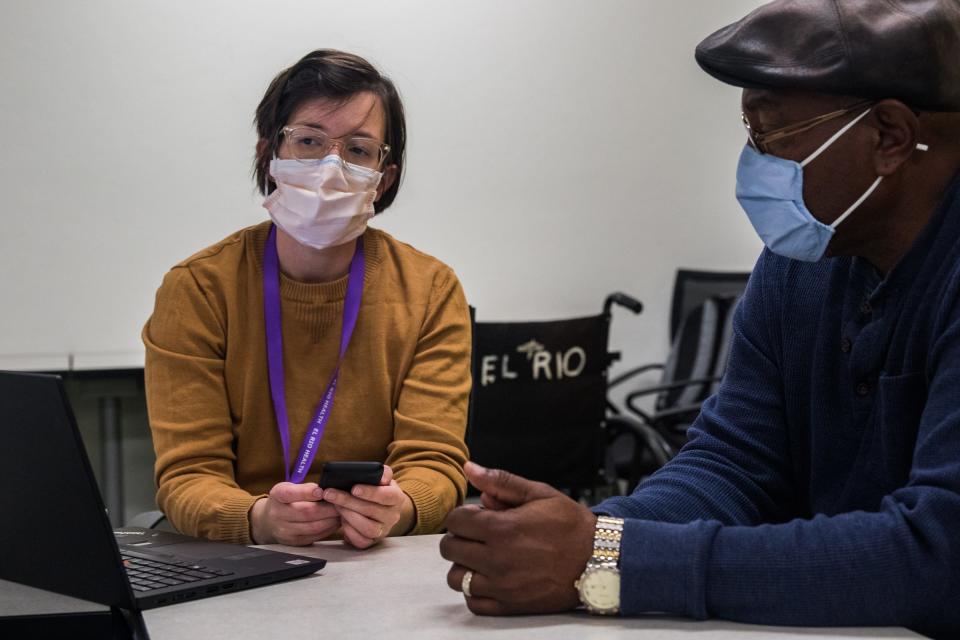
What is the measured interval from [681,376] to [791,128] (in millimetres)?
3259

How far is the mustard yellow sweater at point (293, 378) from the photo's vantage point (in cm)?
171

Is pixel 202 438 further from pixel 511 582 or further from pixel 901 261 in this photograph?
pixel 901 261

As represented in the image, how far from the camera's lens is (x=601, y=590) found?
3.44 feet

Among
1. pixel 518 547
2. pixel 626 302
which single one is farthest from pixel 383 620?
pixel 626 302

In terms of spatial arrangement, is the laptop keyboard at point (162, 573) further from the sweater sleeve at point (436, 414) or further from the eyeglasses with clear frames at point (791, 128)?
the eyeglasses with clear frames at point (791, 128)

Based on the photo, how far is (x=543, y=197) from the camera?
15.3ft

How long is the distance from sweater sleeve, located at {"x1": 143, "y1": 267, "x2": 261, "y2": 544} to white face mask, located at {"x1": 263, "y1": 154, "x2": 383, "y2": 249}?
0.68ft

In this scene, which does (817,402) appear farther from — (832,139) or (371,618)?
(371,618)

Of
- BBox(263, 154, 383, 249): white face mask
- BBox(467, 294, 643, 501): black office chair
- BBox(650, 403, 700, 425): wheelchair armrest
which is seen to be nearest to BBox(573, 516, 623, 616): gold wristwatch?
BBox(263, 154, 383, 249): white face mask

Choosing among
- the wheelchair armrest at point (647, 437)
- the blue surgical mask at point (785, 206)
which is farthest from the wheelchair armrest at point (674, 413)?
the blue surgical mask at point (785, 206)

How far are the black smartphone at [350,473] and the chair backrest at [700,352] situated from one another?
2875 millimetres

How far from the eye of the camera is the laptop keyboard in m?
1.16

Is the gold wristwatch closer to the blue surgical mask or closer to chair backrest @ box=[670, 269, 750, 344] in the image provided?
the blue surgical mask

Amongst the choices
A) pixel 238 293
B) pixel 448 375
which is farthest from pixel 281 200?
pixel 448 375
